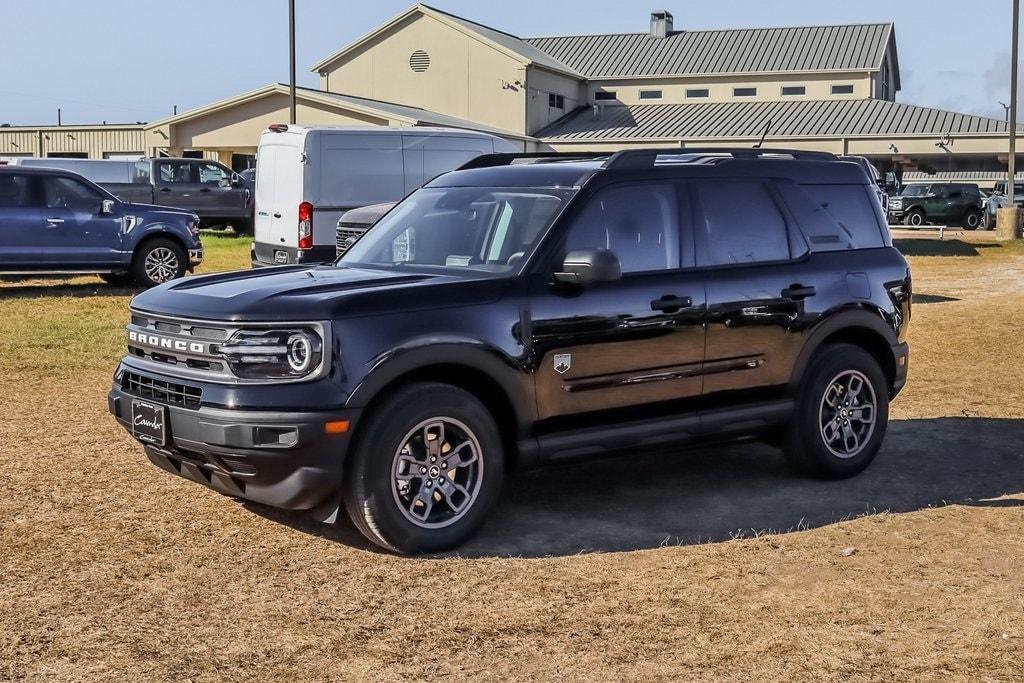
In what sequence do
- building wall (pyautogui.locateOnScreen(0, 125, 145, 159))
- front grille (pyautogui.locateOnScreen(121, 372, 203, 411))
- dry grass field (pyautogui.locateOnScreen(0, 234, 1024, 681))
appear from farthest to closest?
1. building wall (pyautogui.locateOnScreen(0, 125, 145, 159))
2. front grille (pyautogui.locateOnScreen(121, 372, 203, 411))
3. dry grass field (pyautogui.locateOnScreen(0, 234, 1024, 681))

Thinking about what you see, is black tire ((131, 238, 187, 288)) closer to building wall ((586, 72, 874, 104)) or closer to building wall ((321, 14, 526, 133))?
building wall ((321, 14, 526, 133))

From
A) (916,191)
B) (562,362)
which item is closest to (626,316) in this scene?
(562,362)

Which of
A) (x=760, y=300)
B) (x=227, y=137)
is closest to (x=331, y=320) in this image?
(x=760, y=300)

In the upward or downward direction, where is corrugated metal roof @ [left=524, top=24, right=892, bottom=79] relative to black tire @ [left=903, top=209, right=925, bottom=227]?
upward

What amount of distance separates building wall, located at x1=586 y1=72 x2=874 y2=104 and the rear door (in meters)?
39.1

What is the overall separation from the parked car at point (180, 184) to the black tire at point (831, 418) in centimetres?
2603

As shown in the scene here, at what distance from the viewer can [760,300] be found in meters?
7.18

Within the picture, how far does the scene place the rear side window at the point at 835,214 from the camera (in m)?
→ 7.62

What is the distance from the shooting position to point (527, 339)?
6246 millimetres

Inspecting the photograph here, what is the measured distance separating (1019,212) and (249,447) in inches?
1345

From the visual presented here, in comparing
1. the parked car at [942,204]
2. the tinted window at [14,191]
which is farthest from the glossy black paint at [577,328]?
the parked car at [942,204]

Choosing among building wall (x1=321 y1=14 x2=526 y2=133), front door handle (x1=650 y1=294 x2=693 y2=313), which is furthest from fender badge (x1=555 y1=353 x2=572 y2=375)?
building wall (x1=321 y1=14 x2=526 y2=133)

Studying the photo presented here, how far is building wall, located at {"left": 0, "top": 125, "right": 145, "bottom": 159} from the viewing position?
48938 mm

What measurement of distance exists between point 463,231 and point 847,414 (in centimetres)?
261
